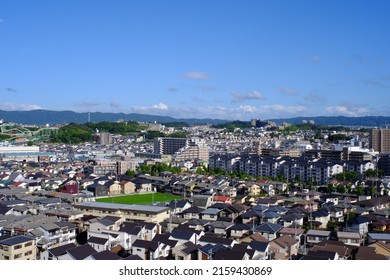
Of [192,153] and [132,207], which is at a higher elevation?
[192,153]

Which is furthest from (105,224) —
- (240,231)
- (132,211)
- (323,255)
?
(323,255)

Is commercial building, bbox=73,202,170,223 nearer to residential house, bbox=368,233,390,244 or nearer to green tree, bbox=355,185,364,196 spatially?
residential house, bbox=368,233,390,244

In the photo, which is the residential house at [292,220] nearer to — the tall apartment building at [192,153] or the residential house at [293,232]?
the residential house at [293,232]

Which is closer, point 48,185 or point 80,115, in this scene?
point 48,185

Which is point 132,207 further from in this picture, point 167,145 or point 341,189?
point 167,145

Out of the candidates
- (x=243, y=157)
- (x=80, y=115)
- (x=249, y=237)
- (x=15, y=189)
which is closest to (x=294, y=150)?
(x=243, y=157)

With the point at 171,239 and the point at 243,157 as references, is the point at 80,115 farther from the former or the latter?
the point at 171,239
